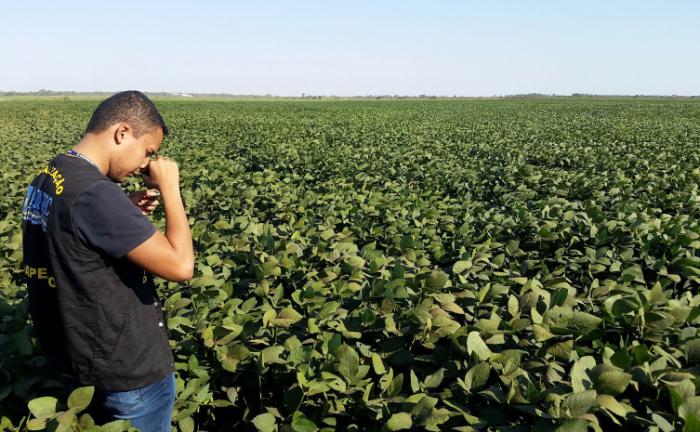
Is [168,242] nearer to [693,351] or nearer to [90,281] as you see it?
[90,281]

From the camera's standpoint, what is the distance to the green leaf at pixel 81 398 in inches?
63.3

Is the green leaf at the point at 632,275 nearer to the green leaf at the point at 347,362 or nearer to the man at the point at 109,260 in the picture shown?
the green leaf at the point at 347,362

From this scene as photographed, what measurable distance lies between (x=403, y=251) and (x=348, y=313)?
1.06 metres

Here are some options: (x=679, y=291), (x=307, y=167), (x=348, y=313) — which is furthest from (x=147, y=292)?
(x=307, y=167)

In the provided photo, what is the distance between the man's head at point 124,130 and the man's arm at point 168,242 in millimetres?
85

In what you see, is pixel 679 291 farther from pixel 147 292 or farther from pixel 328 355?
pixel 147 292

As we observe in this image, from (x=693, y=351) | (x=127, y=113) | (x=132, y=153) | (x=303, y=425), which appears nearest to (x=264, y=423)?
(x=303, y=425)

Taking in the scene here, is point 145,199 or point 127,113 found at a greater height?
point 127,113

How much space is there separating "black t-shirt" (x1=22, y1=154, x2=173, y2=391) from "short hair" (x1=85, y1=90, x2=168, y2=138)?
0.55ft

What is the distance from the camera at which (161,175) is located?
6.11 feet

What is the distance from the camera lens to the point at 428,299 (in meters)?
2.29

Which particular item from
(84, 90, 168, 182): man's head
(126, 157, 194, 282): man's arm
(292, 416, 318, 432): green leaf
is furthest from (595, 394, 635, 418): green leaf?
(84, 90, 168, 182): man's head

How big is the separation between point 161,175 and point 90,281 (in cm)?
47

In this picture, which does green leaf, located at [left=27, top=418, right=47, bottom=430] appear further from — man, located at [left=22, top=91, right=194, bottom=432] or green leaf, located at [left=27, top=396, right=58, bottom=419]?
man, located at [left=22, top=91, right=194, bottom=432]
